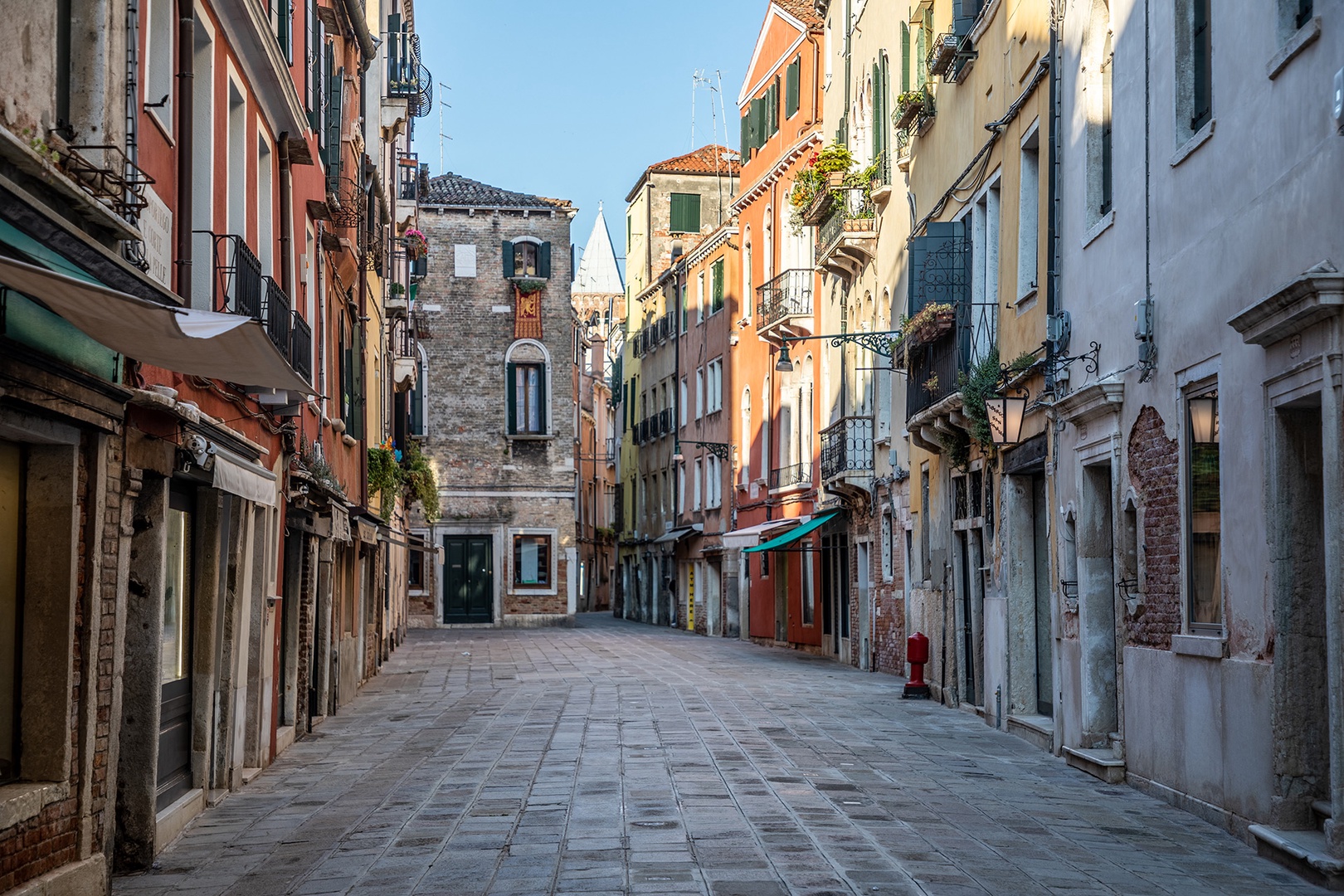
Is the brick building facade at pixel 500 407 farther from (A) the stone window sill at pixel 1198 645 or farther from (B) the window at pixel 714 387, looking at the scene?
(A) the stone window sill at pixel 1198 645

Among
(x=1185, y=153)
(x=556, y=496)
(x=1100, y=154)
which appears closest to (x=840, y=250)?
(x=1100, y=154)

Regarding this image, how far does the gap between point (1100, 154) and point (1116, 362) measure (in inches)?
71.2

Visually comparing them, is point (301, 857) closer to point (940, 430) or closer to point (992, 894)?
point (992, 894)

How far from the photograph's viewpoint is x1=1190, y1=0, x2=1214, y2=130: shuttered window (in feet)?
32.6

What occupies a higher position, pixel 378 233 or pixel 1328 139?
pixel 378 233

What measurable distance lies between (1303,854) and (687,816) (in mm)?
3475

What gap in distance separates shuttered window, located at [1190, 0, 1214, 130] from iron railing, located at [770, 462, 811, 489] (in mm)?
22494

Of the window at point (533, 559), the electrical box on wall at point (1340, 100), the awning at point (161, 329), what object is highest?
the electrical box on wall at point (1340, 100)

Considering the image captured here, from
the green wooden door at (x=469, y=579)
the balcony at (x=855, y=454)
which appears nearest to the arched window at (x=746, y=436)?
the green wooden door at (x=469, y=579)

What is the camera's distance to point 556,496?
4591 cm

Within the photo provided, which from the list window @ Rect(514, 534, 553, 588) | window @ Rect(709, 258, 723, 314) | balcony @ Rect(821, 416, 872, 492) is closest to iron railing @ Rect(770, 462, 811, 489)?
balcony @ Rect(821, 416, 872, 492)

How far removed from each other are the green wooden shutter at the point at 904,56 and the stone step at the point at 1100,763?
1118 cm

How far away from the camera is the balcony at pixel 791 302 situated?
32.7m

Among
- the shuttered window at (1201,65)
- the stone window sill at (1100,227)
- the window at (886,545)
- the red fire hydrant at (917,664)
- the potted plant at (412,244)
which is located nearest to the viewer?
the shuttered window at (1201,65)
